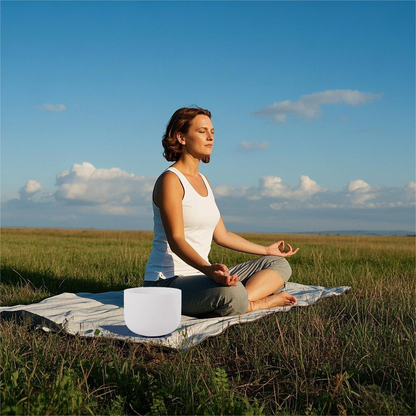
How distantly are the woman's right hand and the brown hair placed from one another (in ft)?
4.07

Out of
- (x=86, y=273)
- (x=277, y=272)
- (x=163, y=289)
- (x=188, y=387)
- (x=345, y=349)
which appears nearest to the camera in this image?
(x=188, y=387)

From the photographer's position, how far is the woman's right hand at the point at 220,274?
356 centimetres

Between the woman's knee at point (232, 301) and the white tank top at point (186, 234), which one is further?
the white tank top at point (186, 234)

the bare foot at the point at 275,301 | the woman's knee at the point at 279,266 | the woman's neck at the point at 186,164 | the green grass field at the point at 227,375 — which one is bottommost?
the green grass field at the point at 227,375

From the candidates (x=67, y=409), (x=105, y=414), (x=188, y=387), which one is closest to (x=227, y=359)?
(x=188, y=387)

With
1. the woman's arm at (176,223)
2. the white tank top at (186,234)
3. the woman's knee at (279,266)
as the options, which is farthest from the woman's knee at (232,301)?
the woman's knee at (279,266)

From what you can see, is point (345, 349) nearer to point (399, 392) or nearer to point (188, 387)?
point (399, 392)

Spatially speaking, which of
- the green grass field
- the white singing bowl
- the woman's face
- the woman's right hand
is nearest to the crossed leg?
the green grass field

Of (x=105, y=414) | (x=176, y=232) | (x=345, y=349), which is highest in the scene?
(x=176, y=232)

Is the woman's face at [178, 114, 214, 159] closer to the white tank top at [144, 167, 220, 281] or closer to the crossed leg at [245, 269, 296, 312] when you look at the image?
the white tank top at [144, 167, 220, 281]

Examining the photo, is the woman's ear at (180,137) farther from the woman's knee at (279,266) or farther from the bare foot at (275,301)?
the bare foot at (275,301)

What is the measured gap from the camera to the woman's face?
421 centimetres

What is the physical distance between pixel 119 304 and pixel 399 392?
2756mm

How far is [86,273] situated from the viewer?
7031mm
